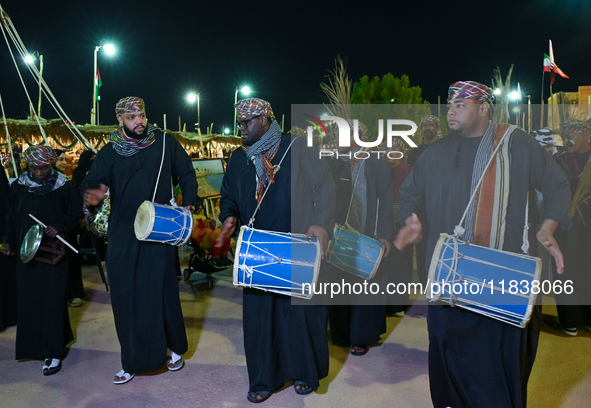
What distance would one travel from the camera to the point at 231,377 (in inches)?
150

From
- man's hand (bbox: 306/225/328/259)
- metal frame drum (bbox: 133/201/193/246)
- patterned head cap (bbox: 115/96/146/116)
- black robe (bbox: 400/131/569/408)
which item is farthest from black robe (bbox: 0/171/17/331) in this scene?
Answer: black robe (bbox: 400/131/569/408)

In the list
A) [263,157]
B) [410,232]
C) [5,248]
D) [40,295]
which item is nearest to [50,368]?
[40,295]

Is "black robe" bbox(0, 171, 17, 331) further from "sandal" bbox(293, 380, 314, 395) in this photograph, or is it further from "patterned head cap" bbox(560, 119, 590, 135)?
"patterned head cap" bbox(560, 119, 590, 135)

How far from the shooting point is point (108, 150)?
3859 mm

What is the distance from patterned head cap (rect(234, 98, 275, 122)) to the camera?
3342mm

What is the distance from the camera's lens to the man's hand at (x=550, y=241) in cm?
245

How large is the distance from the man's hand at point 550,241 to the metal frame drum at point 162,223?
2378 mm

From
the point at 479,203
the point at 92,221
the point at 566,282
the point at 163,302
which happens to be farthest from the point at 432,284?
the point at 566,282

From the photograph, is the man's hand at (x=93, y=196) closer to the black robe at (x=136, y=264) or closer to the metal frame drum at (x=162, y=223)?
the black robe at (x=136, y=264)

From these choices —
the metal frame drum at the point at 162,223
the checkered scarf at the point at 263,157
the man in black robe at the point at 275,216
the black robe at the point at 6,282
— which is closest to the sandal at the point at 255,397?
the man in black robe at the point at 275,216

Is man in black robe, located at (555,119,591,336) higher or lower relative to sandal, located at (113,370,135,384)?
higher

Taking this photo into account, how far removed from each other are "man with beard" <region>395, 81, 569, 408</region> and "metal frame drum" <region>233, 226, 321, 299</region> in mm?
565

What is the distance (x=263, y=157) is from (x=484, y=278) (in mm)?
1655

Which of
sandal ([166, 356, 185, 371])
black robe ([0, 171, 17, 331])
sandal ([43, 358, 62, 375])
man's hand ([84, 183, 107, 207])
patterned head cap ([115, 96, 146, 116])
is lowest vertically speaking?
sandal ([43, 358, 62, 375])
